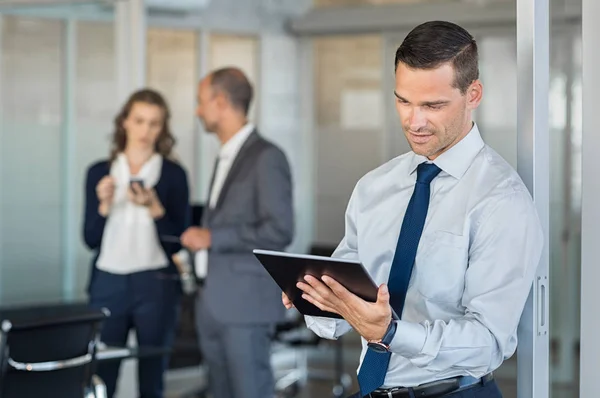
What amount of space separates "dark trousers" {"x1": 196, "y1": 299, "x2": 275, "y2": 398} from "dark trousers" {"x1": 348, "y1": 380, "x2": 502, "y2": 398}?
2.33 m

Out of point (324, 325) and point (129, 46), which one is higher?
point (129, 46)

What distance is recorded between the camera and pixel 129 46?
646 centimetres

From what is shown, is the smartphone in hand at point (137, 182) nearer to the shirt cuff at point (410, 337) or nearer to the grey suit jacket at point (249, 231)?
the grey suit jacket at point (249, 231)

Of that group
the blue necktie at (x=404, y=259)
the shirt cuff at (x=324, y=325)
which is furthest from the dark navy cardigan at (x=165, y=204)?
the blue necktie at (x=404, y=259)

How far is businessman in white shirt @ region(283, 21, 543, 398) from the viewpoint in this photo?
215 centimetres

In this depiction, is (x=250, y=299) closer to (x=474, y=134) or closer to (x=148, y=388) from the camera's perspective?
(x=148, y=388)

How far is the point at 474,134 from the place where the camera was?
2375mm

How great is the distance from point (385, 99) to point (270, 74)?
954mm

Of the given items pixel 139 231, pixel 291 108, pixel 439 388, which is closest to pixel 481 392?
pixel 439 388

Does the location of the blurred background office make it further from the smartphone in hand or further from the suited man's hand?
the suited man's hand

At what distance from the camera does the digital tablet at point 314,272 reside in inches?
81.3

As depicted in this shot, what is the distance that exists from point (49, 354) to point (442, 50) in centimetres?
193

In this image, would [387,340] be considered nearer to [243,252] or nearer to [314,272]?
[314,272]

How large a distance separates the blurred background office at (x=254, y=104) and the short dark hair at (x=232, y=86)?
1640 millimetres
